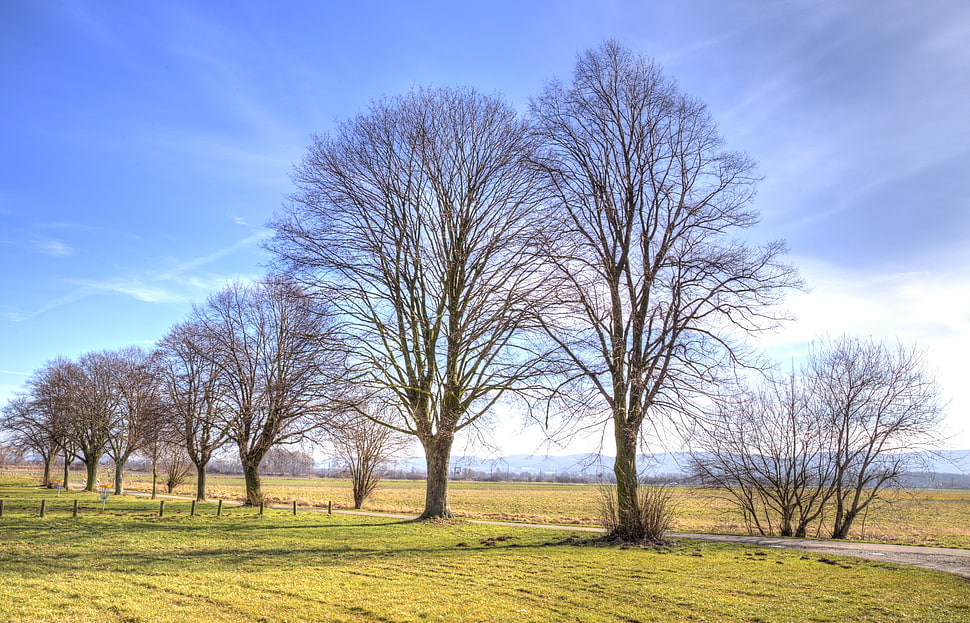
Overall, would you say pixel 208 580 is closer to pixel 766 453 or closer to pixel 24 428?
pixel 766 453

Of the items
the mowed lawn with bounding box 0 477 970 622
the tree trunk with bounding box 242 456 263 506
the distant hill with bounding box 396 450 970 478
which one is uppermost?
the distant hill with bounding box 396 450 970 478

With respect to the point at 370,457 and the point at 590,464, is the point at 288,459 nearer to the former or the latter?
the point at 370,457

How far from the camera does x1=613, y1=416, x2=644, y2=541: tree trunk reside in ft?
52.1

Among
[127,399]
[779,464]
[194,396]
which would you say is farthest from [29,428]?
[779,464]

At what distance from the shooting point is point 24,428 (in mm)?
46000

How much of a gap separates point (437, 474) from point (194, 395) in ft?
57.5

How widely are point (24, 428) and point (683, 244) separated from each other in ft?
170

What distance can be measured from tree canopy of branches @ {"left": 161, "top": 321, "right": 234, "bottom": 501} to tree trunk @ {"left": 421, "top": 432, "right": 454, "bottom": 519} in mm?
13325

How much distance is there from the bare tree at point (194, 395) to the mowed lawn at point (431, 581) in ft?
40.8

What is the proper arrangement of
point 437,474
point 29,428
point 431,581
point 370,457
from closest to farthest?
1. point 431,581
2. point 437,474
3. point 370,457
4. point 29,428

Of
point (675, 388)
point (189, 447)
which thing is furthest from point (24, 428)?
point (675, 388)

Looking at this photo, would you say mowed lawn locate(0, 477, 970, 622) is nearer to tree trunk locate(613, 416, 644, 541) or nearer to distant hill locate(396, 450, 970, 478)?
tree trunk locate(613, 416, 644, 541)

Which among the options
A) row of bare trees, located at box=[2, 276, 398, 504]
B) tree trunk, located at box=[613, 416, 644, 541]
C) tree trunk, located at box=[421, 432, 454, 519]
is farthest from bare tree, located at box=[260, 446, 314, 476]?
tree trunk, located at box=[613, 416, 644, 541]

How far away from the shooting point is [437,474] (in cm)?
2116
